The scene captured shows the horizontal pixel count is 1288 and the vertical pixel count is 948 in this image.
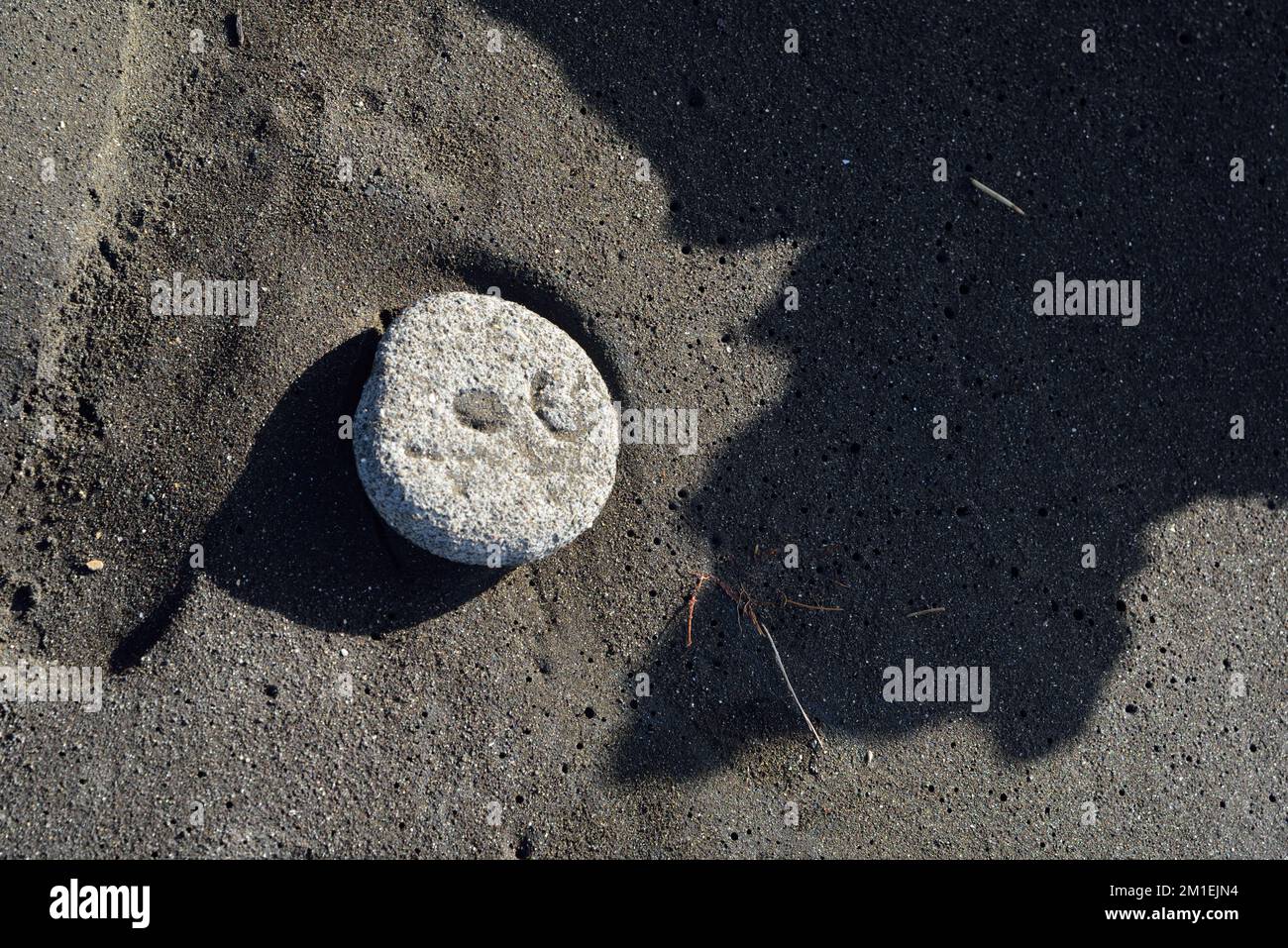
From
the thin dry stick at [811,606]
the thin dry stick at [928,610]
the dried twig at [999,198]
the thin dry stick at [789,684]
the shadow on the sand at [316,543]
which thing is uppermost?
the dried twig at [999,198]

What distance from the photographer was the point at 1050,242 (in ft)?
16.0

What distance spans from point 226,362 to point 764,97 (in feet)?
9.68

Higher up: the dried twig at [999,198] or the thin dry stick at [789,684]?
the dried twig at [999,198]

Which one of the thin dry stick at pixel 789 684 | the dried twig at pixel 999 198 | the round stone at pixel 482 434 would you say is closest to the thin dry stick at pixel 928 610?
the thin dry stick at pixel 789 684

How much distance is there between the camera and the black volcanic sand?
410cm

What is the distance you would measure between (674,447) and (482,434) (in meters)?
1.01

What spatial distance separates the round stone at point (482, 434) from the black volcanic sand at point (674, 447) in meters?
0.35

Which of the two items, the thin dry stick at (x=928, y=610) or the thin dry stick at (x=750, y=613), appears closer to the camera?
the thin dry stick at (x=750, y=613)

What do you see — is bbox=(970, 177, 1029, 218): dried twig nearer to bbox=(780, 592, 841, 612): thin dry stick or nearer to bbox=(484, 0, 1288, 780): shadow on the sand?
bbox=(484, 0, 1288, 780): shadow on the sand

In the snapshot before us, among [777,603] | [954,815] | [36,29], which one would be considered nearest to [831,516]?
[777,603]

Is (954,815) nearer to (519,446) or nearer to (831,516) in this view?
(831,516)

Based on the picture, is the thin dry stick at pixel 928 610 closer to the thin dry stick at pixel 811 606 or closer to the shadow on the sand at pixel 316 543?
the thin dry stick at pixel 811 606

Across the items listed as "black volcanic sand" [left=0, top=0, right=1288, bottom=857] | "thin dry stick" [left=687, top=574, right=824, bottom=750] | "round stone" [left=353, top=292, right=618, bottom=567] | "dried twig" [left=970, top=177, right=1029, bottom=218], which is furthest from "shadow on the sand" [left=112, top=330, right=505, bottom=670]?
"dried twig" [left=970, top=177, right=1029, bottom=218]

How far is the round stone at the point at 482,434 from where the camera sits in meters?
3.89
